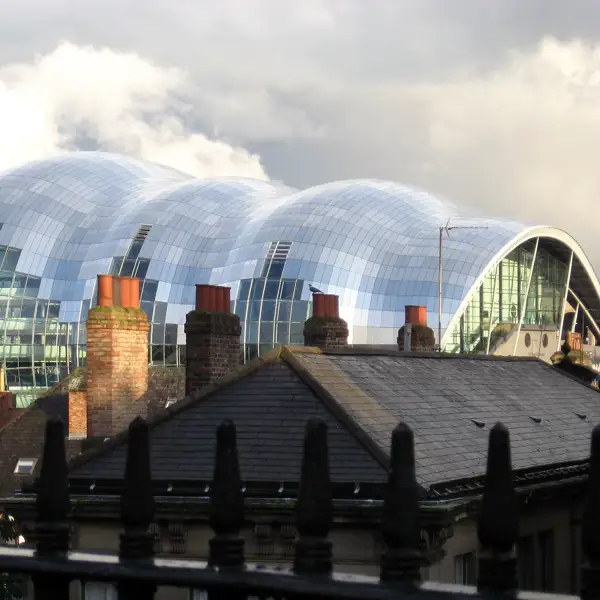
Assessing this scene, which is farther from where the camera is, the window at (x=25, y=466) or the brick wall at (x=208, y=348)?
the window at (x=25, y=466)

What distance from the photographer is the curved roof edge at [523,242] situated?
7600cm

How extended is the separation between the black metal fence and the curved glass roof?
71.3 m

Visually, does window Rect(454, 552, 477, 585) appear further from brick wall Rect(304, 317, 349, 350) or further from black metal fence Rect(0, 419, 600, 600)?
black metal fence Rect(0, 419, 600, 600)

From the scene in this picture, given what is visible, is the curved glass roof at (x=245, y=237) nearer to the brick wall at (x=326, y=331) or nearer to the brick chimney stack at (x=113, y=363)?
the brick wall at (x=326, y=331)

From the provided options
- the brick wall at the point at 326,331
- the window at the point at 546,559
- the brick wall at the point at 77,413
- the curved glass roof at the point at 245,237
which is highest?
the curved glass roof at the point at 245,237

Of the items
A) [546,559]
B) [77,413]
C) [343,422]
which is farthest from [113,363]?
[77,413]

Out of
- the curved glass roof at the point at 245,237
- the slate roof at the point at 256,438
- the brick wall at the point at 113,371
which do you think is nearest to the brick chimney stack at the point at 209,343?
the brick wall at the point at 113,371

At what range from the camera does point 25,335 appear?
84.1m

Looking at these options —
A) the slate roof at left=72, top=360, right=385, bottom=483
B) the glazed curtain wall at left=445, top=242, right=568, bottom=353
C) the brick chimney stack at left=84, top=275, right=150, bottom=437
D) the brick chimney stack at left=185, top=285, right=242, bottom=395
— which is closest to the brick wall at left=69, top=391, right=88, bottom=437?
the brick chimney stack at left=84, top=275, right=150, bottom=437

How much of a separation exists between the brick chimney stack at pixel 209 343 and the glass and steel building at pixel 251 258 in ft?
178

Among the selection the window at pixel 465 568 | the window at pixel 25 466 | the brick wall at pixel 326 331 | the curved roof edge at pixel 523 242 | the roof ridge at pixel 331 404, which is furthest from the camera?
the curved roof edge at pixel 523 242

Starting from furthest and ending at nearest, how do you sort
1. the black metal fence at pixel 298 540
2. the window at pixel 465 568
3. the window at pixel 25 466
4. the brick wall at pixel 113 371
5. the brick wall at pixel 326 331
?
the window at pixel 25 466 → the brick wall at pixel 326 331 → the brick wall at pixel 113 371 → the window at pixel 465 568 → the black metal fence at pixel 298 540

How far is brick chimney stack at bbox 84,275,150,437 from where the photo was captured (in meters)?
21.4

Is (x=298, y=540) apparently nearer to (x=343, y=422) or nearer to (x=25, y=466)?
(x=343, y=422)
